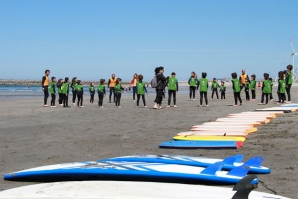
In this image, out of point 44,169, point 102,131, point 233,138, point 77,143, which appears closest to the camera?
point 44,169

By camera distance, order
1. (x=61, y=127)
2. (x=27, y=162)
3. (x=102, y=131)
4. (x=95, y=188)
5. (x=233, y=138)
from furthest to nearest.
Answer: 1. (x=61, y=127)
2. (x=102, y=131)
3. (x=233, y=138)
4. (x=27, y=162)
5. (x=95, y=188)

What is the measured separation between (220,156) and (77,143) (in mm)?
2892

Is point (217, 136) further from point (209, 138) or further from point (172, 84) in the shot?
point (172, 84)

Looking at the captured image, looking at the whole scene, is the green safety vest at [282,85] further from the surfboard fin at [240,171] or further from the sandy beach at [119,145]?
the surfboard fin at [240,171]

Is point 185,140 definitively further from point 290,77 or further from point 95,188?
point 290,77

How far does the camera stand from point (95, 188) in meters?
3.88

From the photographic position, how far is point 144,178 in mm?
4805

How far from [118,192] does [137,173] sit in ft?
3.73

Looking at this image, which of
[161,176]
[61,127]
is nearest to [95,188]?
[161,176]

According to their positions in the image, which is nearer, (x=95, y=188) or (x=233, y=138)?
(x=95, y=188)

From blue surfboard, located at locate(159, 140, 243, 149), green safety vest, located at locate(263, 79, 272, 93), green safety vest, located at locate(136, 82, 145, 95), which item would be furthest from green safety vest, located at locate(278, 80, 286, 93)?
blue surfboard, located at locate(159, 140, 243, 149)

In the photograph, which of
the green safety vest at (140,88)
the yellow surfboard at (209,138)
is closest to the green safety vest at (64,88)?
the green safety vest at (140,88)

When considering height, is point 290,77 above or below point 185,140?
above

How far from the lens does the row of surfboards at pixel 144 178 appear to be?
3.62 meters
